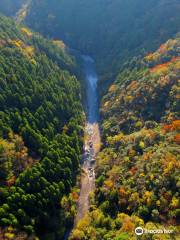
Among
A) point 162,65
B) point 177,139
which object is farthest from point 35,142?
point 162,65

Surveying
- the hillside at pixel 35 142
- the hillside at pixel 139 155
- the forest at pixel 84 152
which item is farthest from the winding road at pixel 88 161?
the hillside at pixel 35 142

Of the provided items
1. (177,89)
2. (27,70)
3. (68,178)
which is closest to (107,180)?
(68,178)

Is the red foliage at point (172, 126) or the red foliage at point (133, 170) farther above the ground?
the red foliage at point (172, 126)

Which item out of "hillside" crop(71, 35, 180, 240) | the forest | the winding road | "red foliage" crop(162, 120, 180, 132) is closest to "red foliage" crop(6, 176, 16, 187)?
the forest

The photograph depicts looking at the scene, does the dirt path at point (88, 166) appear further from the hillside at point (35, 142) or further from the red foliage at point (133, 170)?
the red foliage at point (133, 170)

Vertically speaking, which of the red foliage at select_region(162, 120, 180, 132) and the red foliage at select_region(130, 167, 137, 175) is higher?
the red foliage at select_region(162, 120, 180, 132)

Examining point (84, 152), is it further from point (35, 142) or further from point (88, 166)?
point (35, 142)

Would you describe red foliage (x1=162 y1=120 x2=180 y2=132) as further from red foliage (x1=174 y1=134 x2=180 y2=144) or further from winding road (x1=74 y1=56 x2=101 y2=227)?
winding road (x1=74 y1=56 x2=101 y2=227)
